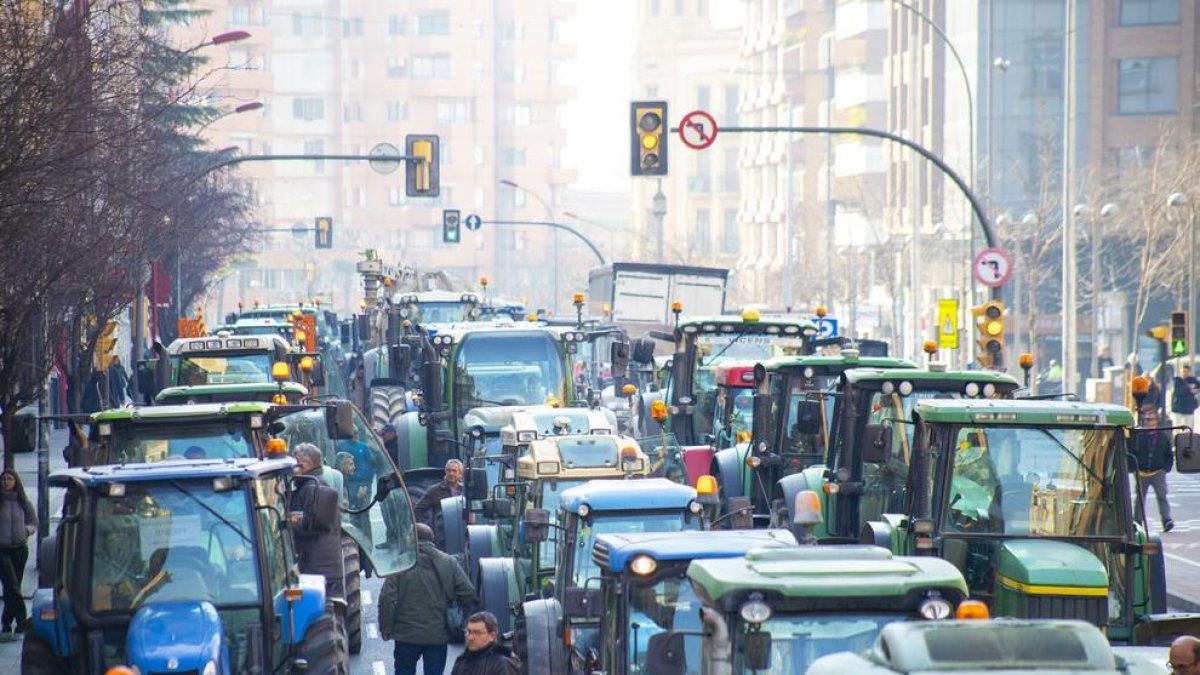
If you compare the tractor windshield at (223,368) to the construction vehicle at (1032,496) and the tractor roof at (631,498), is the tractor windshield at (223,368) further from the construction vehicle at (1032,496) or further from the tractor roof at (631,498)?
the construction vehicle at (1032,496)

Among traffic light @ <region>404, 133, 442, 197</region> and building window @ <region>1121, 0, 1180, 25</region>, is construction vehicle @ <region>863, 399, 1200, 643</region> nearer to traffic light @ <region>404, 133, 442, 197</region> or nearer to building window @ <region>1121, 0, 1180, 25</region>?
traffic light @ <region>404, 133, 442, 197</region>

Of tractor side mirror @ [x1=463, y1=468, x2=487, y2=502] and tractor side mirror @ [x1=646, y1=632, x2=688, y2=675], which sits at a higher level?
tractor side mirror @ [x1=646, y1=632, x2=688, y2=675]

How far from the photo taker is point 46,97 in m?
19.5

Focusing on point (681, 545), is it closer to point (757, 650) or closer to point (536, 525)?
point (757, 650)

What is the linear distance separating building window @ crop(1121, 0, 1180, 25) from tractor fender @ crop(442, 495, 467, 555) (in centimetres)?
5771

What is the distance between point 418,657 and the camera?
14477mm

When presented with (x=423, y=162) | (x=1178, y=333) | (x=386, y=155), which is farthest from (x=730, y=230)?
(x=1178, y=333)

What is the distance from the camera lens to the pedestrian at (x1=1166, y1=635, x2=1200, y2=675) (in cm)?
885

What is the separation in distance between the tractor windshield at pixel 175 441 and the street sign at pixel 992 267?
695 inches

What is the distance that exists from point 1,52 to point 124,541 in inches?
346

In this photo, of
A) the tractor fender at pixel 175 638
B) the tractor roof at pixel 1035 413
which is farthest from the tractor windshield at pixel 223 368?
the tractor fender at pixel 175 638

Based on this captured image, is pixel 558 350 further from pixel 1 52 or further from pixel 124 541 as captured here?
pixel 124 541

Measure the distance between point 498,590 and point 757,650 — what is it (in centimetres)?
701

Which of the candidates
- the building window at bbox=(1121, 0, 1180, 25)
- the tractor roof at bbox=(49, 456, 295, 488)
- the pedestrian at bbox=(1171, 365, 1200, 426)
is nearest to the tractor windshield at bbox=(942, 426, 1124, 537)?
→ the tractor roof at bbox=(49, 456, 295, 488)
